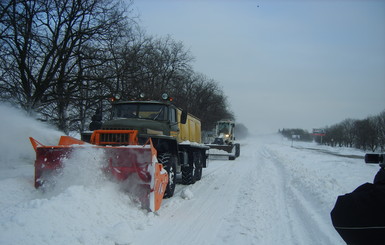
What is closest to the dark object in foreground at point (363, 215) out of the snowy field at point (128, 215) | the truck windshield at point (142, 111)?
the snowy field at point (128, 215)

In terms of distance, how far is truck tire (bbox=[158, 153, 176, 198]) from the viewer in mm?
7172

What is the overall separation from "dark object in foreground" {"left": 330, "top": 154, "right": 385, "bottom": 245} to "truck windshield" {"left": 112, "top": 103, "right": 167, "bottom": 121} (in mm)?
6709

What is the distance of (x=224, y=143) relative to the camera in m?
23.6

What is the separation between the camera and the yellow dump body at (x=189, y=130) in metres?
9.51

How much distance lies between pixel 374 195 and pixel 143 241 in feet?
11.0

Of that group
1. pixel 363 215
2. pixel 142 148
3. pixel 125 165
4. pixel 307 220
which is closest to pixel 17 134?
pixel 125 165

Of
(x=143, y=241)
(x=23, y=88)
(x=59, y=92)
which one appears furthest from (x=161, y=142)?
(x=23, y=88)

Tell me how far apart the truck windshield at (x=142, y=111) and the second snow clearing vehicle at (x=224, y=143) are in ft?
47.6

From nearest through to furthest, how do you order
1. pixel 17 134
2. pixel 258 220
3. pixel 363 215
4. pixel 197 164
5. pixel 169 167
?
1. pixel 363 215
2. pixel 258 220
3. pixel 169 167
4. pixel 17 134
5. pixel 197 164

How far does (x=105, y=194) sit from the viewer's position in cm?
534

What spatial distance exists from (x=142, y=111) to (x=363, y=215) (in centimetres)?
711

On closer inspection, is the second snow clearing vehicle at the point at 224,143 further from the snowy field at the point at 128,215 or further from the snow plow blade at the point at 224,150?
the snowy field at the point at 128,215

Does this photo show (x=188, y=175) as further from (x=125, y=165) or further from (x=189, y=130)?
(x=125, y=165)

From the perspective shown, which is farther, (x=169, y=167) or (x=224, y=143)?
(x=224, y=143)
